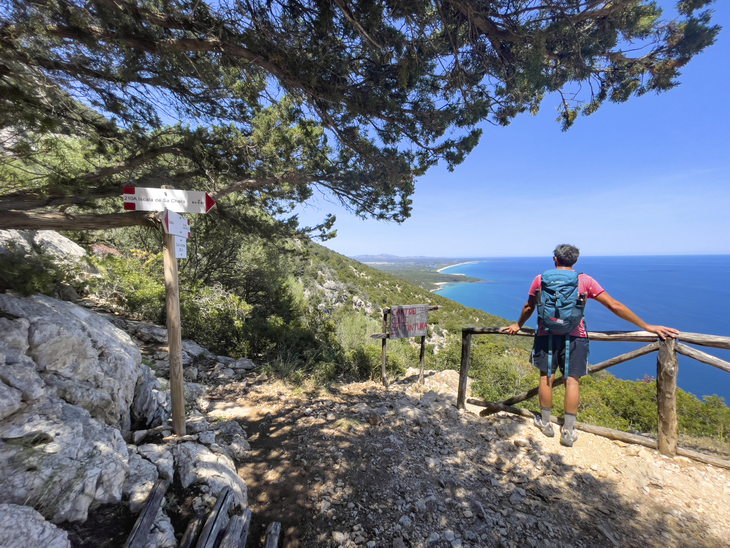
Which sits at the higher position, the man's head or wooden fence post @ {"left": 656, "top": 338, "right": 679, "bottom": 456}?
the man's head

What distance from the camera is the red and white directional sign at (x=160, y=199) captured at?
8.79 feet

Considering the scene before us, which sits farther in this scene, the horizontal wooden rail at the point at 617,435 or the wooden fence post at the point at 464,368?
the wooden fence post at the point at 464,368

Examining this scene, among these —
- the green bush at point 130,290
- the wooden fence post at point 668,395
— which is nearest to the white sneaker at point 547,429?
the wooden fence post at point 668,395

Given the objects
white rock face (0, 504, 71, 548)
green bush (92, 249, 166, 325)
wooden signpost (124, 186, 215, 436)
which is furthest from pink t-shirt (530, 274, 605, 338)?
green bush (92, 249, 166, 325)

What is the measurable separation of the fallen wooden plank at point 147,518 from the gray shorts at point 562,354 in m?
3.41

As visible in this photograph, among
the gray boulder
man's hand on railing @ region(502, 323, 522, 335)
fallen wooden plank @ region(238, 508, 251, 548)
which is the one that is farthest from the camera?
the gray boulder

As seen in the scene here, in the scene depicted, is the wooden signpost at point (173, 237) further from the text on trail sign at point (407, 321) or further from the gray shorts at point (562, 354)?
the gray shorts at point (562, 354)

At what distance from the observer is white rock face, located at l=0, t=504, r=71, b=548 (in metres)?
1.23

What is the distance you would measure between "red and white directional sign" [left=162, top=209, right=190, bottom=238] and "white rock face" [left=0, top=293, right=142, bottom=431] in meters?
1.16

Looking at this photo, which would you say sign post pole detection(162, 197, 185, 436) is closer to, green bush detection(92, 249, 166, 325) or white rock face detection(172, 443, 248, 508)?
white rock face detection(172, 443, 248, 508)

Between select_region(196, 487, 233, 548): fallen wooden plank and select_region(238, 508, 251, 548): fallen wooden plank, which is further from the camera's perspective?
select_region(238, 508, 251, 548): fallen wooden plank

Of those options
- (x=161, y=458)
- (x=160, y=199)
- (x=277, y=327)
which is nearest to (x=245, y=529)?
(x=161, y=458)

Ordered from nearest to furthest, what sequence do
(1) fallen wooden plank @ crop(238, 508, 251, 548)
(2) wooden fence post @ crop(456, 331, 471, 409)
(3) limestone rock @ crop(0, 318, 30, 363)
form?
(1) fallen wooden plank @ crop(238, 508, 251, 548)
(3) limestone rock @ crop(0, 318, 30, 363)
(2) wooden fence post @ crop(456, 331, 471, 409)

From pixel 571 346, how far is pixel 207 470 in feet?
11.4
